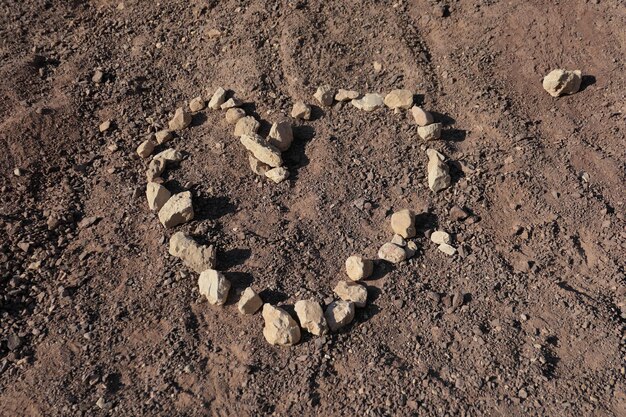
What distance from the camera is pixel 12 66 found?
15.8 ft

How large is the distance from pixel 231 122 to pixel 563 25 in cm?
272

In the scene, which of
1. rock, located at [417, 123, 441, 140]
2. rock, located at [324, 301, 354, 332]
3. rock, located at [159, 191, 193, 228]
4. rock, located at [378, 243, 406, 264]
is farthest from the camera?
rock, located at [417, 123, 441, 140]

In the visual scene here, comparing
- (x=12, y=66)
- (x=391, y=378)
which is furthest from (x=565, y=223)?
(x=12, y=66)

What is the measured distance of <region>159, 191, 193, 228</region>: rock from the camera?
371cm

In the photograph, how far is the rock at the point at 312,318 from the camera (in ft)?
10.5

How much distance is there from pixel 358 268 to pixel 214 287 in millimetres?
822

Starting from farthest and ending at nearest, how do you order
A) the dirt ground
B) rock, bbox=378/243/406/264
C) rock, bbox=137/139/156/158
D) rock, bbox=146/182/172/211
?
1. rock, bbox=137/139/156/158
2. rock, bbox=146/182/172/211
3. rock, bbox=378/243/406/264
4. the dirt ground

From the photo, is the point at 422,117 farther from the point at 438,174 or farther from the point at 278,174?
the point at 278,174

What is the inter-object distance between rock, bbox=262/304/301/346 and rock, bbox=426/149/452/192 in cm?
131

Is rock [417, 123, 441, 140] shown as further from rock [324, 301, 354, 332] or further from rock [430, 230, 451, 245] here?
rock [324, 301, 354, 332]

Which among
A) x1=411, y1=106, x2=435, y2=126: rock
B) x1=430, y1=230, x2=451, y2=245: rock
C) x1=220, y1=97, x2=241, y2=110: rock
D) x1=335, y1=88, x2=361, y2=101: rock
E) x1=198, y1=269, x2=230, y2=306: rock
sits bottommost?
x1=430, y1=230, x2=451, y2=245: rock

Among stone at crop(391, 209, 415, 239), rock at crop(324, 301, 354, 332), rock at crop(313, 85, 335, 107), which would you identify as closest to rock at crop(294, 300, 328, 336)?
rock at crop(324, 301, 354, 332)

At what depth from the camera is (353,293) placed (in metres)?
3.35

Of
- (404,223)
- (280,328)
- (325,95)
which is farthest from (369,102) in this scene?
(280,328)
